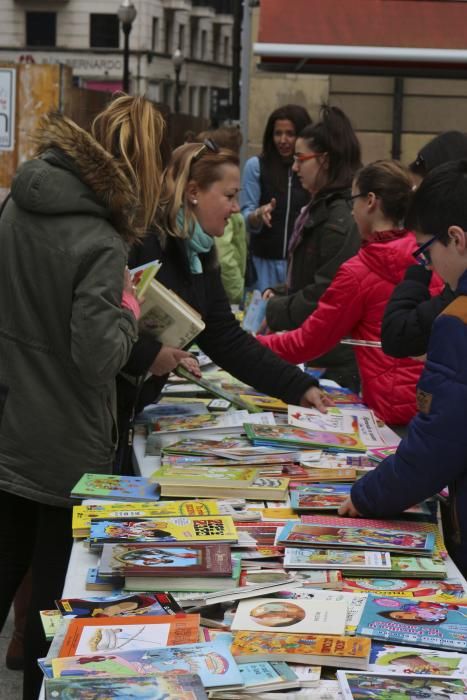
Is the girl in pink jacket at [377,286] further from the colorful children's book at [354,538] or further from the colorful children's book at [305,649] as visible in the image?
the colorful children's book at [305,649]

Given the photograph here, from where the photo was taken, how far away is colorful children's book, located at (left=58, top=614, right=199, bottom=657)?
6.09 ft

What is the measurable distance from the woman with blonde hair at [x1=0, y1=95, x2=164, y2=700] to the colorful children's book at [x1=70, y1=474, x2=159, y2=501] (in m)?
0.19

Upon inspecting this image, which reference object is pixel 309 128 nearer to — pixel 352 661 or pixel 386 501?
pixel 386 501

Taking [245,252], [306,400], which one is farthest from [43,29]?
[306,400]

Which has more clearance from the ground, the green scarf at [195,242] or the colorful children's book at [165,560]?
the green scarf at [195,242]

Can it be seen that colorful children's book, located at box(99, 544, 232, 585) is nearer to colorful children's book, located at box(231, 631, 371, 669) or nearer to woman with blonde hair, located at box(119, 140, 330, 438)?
colorful children's book, located at box(231, 631, 371, 669)

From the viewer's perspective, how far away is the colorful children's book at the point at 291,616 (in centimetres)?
196

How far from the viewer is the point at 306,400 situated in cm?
377

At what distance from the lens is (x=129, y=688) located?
1.67 meters

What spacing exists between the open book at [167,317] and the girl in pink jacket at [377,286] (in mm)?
806

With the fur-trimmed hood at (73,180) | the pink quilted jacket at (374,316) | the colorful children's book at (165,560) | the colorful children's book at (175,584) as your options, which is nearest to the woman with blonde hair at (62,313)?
the fur-trimmed hood at (73,180)

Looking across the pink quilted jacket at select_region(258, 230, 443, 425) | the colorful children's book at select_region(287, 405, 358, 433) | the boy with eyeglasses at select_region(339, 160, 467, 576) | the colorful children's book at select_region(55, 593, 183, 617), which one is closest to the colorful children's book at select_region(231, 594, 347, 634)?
the colorful children's book at select_region(55, 593, 183, 617)

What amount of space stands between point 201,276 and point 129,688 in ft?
7.07

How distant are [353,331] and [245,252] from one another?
3.12 m
